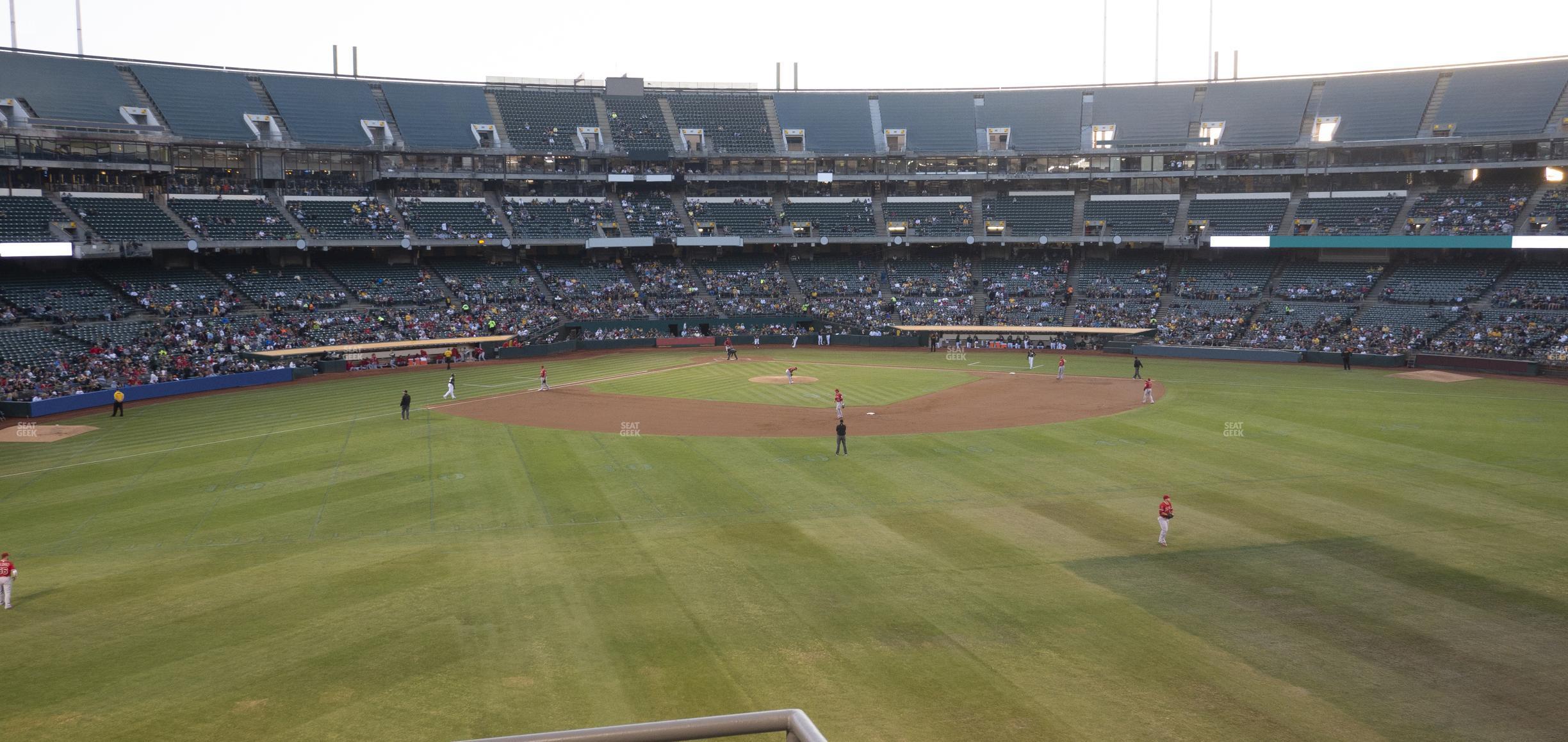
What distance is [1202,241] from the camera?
7525 cm

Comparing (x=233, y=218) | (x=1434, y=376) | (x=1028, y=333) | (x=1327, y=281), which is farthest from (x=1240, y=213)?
(x=233, y=218)

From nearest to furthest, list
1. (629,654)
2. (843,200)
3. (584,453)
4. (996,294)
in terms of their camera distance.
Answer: (629,654)
(584,453)
(996,294)
(843,200)

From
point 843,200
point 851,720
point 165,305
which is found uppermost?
point 843,200

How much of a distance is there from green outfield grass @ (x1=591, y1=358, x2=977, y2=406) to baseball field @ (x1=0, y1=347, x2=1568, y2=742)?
6408mm

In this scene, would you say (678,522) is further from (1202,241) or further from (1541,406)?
(1202,241)

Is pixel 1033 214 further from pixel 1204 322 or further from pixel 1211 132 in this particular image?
pixel 1204 322

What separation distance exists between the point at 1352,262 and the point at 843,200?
4157 centimetres

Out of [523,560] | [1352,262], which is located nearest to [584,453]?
[523,560]

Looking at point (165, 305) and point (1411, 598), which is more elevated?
point (165, 305)

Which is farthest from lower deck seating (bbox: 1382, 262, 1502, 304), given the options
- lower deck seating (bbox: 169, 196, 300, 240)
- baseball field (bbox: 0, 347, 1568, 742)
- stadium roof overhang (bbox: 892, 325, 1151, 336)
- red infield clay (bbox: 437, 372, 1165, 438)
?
lower deck seating (bbox: 169, 196, 300, 240)

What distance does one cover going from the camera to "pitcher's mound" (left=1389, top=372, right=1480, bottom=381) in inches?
2028

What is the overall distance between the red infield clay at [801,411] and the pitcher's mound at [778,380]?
752 cm

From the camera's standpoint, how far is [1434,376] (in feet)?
173

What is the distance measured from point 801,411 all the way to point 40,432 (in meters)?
31.9
